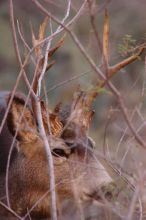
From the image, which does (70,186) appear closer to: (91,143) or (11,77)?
(91,143)

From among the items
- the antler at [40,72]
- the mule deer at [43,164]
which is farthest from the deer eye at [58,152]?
the antler at [40,72]

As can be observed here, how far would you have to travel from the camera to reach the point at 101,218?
638 cm

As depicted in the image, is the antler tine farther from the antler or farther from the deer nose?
the deer nose

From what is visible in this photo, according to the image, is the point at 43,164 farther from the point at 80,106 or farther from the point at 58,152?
the point at 80,106

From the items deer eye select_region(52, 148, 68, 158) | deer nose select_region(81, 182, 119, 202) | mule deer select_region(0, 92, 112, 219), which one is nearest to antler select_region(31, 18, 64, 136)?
mule deer select_region(0, 92, 112, 219)

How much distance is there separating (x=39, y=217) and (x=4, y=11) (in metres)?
16.9

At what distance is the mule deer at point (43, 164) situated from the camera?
6637 mm

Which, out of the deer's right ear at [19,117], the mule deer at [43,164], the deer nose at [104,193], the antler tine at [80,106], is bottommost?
the deer nose at [104,193]

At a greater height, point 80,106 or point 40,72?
point 40,72

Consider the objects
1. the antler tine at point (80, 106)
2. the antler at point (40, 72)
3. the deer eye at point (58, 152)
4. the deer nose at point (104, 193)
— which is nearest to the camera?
the deer nose at point (104, 193)

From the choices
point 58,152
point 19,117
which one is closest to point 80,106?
point 19,117

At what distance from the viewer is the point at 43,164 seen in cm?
688

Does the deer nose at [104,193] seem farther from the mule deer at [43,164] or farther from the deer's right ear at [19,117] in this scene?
the deer's right ear at [19,117]

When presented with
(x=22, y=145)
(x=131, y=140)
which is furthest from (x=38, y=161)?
(x=131, y=140)
